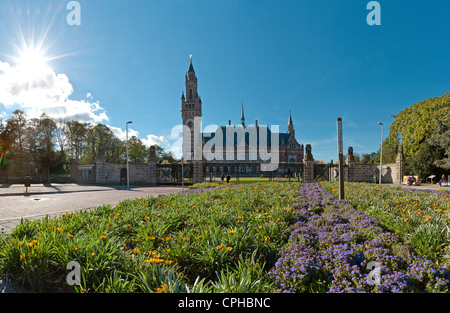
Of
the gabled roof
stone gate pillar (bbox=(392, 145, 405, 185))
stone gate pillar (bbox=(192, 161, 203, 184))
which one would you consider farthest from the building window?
the gabled roof

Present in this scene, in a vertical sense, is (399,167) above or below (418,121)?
below

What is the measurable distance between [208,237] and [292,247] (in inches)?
52.9

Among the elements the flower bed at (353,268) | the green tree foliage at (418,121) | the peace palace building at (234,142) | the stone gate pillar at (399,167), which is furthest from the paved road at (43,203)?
the peace palace building at (234,142)

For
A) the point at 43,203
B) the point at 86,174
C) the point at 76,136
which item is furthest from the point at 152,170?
the point at 76,136

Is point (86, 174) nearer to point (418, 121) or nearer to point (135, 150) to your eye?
point (135, 150)

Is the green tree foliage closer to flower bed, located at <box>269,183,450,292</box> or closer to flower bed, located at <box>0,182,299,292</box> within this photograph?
flower bed, located at <box>269,183,450,292</box>

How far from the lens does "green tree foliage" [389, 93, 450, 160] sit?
96.9ft

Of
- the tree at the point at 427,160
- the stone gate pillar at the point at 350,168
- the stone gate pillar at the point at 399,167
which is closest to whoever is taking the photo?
the stone gate pillar at the point at 350,168

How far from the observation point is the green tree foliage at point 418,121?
96.9 ft

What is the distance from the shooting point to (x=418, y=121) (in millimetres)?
31391

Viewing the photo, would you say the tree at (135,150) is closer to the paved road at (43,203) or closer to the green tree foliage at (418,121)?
the paved road at (43,203)

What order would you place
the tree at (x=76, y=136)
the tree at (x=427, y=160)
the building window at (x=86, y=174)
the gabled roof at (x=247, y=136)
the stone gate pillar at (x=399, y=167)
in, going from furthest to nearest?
the gabled roof at (x=247, y=136), the tree at (x=76, y=136), the building window at (x=86, y=174), the tree at (x=427, y=160), the stone gate pillar at (x=399, y=167)
